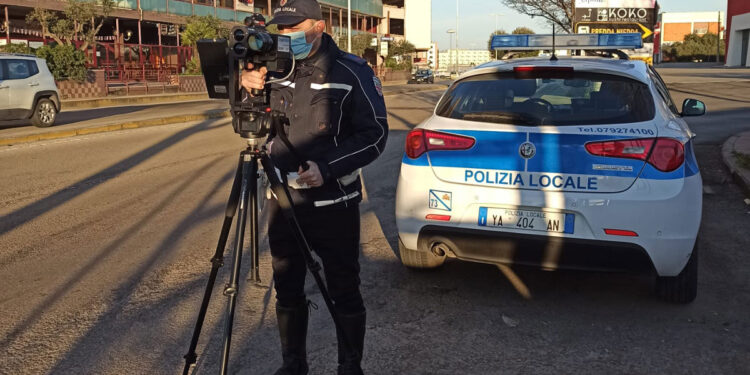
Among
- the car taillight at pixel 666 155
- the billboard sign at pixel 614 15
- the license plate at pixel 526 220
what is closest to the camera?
the car taillight at pixel 666 155

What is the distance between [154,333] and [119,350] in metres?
0.25

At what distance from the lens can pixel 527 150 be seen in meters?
3.96

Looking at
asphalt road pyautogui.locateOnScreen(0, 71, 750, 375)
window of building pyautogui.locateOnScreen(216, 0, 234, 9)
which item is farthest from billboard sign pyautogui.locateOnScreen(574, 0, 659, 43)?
asphalt road pyautogui.locateOnScreen(0, 71, 750, 375)

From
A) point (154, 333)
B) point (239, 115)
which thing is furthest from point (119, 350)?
point (239, 115)

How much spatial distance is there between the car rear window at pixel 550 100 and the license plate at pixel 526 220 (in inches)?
21.9

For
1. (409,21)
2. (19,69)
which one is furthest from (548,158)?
(409,21)

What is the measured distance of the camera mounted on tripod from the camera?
2418 millimetres

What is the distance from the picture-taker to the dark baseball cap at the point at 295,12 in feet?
8.75

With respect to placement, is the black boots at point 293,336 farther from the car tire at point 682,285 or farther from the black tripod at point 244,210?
the car tire at point 682,285

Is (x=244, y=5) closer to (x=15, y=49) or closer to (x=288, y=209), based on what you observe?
(x=15, y=49)

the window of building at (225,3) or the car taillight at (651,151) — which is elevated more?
the window of building at (225,3)

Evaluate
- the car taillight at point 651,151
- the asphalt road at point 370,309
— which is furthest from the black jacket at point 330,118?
the car taillight at point 651,151

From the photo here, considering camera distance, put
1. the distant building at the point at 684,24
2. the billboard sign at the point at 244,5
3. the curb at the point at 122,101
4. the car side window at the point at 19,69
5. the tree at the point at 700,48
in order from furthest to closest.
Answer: the distant building at the point at 684,24
the tree at the point at 700,48
the billboard sign at the point at 244,5
the curb at the point at 122,101
the car side window at the point at 19,69

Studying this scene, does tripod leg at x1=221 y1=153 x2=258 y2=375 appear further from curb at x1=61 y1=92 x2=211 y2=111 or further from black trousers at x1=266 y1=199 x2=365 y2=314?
curb at x1=61 y1=92 x2=211 y2=111
